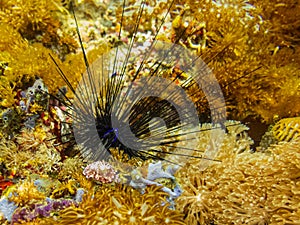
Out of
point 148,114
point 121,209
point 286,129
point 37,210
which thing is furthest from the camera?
point 286,129

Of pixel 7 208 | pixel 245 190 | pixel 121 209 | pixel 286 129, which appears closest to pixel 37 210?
pixel 7 208

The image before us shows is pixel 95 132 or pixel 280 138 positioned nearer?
pixel 95 132

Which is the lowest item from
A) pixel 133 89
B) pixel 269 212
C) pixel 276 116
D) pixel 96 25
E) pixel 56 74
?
pixel 269 212

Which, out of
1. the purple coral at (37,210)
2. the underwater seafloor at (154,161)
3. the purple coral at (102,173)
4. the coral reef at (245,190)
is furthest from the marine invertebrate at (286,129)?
the purple coral at (37,210)

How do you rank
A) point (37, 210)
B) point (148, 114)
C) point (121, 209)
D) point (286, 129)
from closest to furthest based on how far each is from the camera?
point (121, 209), point (37, 210), point (148, 114), point (286, 129)

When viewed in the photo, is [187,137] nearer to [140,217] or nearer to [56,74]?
[140,217]

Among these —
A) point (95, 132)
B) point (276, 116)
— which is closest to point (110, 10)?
point (95, 132)

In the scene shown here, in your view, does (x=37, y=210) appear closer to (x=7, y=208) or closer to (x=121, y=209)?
(x=7, y=208)
